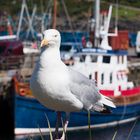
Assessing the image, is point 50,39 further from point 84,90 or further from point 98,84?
point 98,84

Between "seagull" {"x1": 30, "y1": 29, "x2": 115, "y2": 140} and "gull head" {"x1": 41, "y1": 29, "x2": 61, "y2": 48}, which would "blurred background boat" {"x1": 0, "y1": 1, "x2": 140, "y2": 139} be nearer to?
"seagull" {"x1": 30, "y1": 29, "x2": 115, "y2": 140}

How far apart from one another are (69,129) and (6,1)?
40868 millimetres

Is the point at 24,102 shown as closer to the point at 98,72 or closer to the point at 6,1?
the point at 98,72

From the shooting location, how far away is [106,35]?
905 inches

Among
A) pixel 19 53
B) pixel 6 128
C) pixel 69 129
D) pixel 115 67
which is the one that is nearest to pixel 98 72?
pixel 115 67

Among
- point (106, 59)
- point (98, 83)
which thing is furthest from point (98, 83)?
point (106, 59)

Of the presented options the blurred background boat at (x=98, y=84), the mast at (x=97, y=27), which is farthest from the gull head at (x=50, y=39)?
the mast at (x=97, y=27)

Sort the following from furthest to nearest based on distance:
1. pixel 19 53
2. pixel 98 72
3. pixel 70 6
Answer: pixel 70 6, pixel 19 53, pixel 98 72

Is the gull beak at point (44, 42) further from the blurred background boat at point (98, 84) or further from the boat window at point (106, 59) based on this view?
the boat window at point (106, 59)

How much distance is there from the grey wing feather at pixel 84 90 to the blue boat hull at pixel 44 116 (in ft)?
49.2

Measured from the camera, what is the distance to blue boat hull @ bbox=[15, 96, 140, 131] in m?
21.8

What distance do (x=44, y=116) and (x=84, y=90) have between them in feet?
52.6

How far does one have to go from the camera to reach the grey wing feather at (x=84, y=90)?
555 centimetres

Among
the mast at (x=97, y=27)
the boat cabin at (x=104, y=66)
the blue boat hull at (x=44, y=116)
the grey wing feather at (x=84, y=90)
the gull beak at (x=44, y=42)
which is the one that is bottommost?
the blue boat hull at (x=44, y=116)
